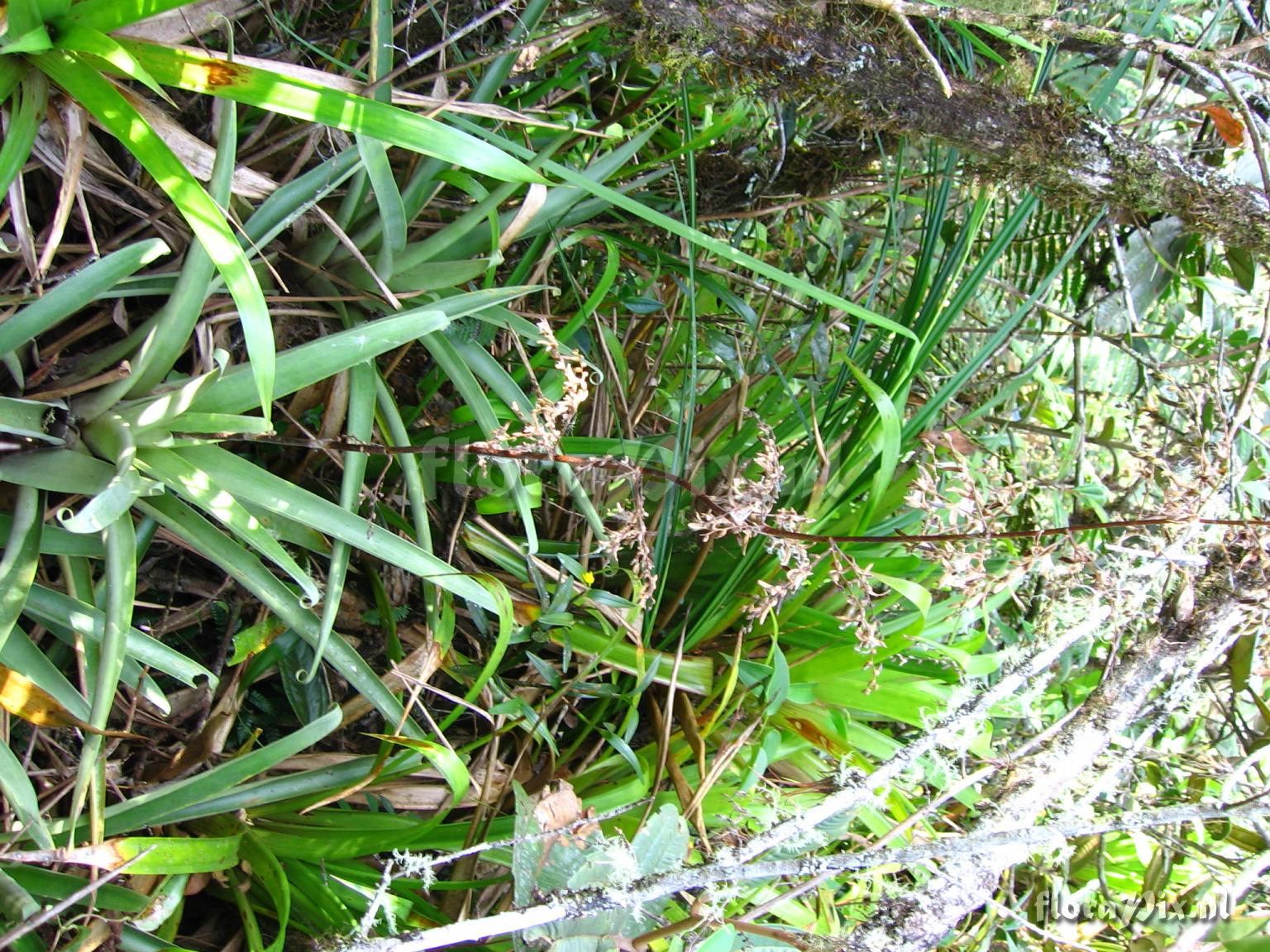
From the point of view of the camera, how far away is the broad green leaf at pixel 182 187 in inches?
22.5

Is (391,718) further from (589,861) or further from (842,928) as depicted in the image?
(842,928)

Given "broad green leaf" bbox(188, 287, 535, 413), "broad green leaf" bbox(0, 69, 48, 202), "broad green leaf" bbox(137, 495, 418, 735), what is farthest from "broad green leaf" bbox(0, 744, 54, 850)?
"broad green leaf" bbox(0, 69, 48, 202)

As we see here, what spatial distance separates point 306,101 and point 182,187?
0.10m

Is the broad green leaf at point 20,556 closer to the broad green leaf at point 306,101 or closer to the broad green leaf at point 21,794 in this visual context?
the broad green leaf at point 21,794

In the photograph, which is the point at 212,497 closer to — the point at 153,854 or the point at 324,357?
the point at 324,357

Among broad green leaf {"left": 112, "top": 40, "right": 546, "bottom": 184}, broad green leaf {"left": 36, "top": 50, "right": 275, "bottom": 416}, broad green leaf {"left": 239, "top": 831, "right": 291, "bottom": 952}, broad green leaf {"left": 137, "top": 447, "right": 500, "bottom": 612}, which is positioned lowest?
broad green leaf {"left": 239, "top": 831, "right": 291, "bottom": 952}

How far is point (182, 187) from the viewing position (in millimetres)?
573

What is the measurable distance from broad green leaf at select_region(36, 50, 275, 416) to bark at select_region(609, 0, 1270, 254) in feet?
1.49

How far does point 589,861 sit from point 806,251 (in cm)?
99

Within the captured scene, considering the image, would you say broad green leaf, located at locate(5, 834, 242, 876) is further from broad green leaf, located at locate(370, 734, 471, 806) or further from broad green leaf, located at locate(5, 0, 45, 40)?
broad green leaf, located at locate(5, 0, 45, 40)

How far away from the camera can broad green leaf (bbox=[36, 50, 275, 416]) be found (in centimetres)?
57

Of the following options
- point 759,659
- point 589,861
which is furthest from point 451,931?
point 759,659

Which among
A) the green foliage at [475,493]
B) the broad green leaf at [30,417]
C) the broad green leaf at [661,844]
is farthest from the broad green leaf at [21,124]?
the broad green leaf at [661,844]

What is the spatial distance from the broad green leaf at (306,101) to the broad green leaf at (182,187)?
0.04 meters
